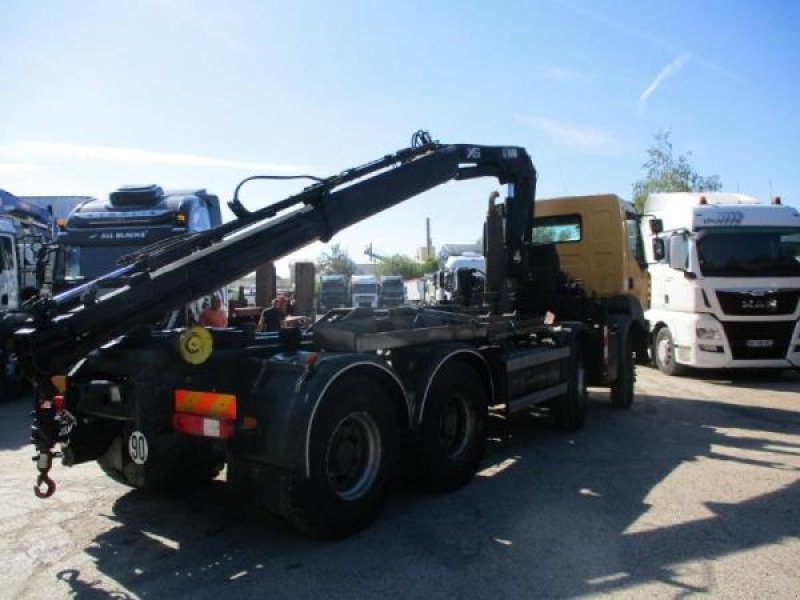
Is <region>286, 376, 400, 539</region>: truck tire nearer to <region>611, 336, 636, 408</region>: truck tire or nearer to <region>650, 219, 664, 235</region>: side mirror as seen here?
<region>611, 336, 636, 408</region>: truck tire

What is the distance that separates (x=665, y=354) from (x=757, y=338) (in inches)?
74.4

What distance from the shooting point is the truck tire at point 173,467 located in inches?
168

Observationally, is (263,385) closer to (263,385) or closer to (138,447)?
(263,385)

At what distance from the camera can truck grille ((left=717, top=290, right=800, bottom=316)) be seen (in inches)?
444

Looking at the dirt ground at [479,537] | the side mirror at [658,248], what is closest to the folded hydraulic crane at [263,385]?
the dirt ground at [479,537]

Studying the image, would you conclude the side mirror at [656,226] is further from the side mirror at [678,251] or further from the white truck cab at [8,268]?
the white truck cab at [8,268]

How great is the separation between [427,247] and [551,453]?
233 ft

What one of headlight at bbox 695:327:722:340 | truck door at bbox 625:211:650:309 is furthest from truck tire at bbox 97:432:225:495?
headlight at bbox 695:327:722:340

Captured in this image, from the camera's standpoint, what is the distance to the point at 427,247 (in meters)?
77.2

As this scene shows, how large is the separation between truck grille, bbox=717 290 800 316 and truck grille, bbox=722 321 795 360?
8.2 inches

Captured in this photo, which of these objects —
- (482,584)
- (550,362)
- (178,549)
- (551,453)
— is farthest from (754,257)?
(178,549)

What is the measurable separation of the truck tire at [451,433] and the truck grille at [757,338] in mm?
7244

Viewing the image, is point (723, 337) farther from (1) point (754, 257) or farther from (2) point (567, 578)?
(2) point (567, 578)

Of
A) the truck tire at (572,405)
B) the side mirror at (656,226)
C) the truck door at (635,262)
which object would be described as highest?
the side mirror at (656,226)
